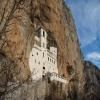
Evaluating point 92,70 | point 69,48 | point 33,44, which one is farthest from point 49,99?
point 92,70

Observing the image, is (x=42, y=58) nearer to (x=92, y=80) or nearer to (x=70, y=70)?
(x=70, y=70)

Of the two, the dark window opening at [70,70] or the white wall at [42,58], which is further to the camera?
the dark window opening at [70,70]

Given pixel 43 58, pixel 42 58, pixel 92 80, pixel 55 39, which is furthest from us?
pixel 92 80

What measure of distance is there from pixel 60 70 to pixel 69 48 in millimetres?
9623

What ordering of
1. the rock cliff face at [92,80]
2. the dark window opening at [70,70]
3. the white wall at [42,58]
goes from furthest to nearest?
the rock cliff face at [92,80], the dark window opening at [70,70], the white wall at [42,58]

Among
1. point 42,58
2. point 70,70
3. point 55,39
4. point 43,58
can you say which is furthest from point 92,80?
point 42,58

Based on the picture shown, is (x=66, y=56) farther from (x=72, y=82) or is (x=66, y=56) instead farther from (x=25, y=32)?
(x=25, y=32)

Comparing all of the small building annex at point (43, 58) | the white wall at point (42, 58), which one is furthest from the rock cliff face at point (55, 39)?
the white wall at point (42, 58)

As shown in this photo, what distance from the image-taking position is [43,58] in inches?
2564

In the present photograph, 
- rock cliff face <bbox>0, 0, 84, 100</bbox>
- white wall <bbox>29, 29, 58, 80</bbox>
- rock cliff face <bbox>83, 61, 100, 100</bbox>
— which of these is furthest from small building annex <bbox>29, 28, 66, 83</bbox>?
rock cliff face <bbox>83, 61, 100, 100</bbox>

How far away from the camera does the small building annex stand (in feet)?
201

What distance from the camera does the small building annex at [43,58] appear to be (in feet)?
201

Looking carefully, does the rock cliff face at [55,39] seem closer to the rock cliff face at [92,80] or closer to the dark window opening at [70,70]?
the dark window opening at [70,70]

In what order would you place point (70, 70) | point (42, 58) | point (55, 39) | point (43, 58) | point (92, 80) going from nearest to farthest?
point (42, 58) → point (43, 58) → point (55, 39) → point (70, 70) → point (92, 80)
